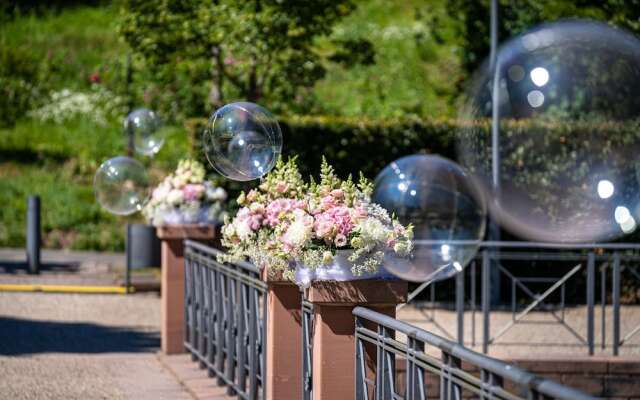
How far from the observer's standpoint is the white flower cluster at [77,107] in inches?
1049

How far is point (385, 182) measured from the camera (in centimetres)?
935

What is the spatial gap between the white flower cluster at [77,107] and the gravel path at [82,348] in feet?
39.6

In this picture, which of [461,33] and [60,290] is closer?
[60,290]

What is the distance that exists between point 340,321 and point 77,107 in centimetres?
2229

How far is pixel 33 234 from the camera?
53.7 feet

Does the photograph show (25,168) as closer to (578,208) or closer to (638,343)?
(638,343)

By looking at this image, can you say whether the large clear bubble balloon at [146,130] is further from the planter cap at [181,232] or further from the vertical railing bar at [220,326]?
the vertical railing bar at [220,326]

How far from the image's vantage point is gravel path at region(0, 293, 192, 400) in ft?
28.9

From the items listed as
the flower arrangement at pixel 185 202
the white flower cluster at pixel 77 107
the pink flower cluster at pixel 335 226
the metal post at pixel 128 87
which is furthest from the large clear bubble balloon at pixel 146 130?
the white flower cluster at pixel 77 107

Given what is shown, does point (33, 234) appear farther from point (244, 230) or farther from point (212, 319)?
point (244, 230)

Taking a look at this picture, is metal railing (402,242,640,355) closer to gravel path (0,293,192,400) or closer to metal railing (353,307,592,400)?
gravel path (0,293,192,400)

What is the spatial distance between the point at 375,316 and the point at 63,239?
16.2 meters

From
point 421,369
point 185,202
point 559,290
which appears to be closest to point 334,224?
point 421,369

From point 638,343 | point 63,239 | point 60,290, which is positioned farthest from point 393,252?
point 63,239
